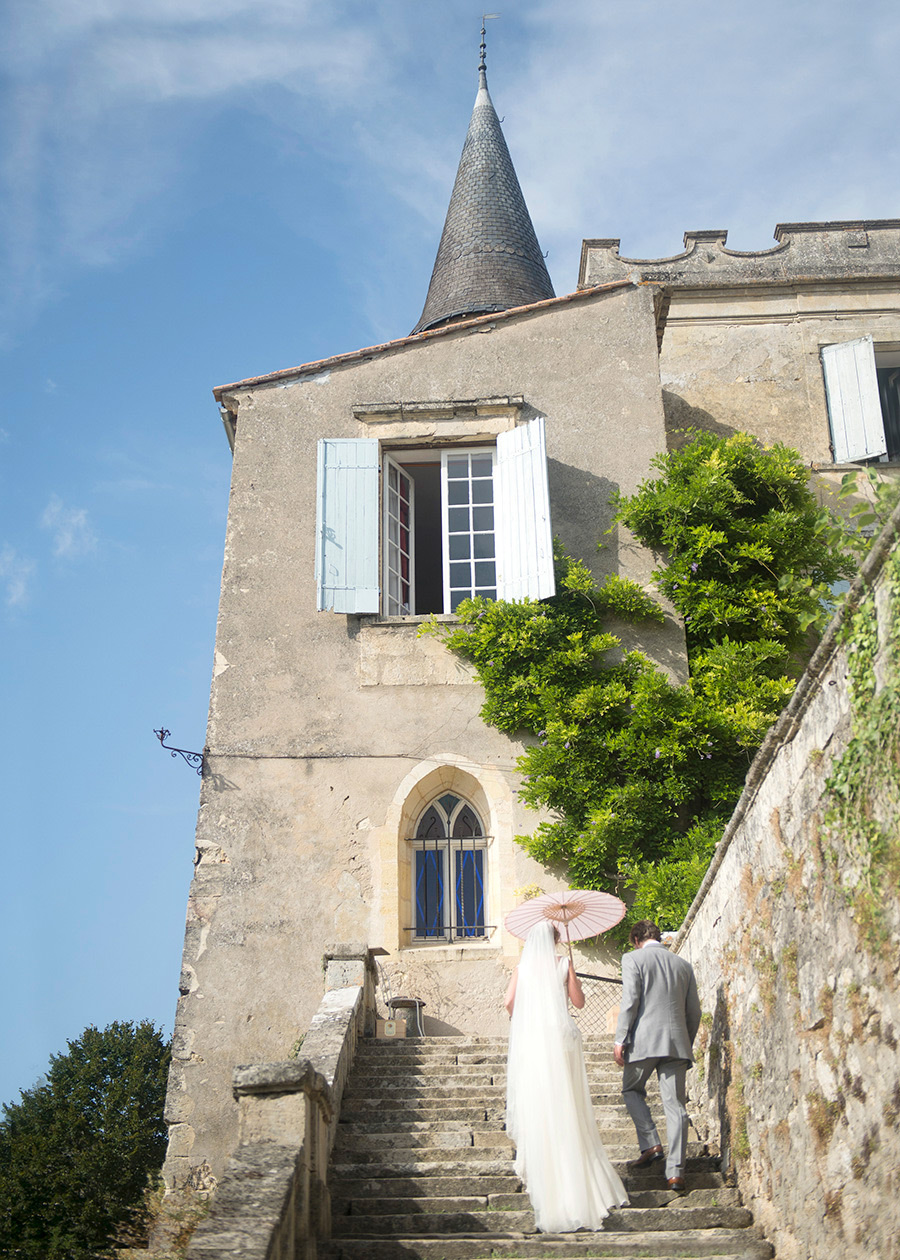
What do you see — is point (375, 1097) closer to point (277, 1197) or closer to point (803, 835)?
point (277, 1197)

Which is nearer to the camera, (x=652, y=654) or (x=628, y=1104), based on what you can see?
(x=628, y=1104)

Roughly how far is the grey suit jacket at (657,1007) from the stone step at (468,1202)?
63 centimetres

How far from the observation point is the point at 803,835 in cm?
541

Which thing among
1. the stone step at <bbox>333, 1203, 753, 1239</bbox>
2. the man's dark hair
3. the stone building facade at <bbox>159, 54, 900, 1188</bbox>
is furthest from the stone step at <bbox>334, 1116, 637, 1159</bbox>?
the stone building facade at <bbox>159, 54, 900, 1188</bbox>

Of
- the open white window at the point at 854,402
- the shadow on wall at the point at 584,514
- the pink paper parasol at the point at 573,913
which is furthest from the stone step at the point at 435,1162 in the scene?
the open white window at the point at 854,402

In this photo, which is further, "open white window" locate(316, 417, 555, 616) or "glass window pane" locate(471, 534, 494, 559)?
"glass window pane" locate(471, 534, 494, 559)

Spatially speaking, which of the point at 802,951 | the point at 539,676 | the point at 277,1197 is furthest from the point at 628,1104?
the point at 539,676

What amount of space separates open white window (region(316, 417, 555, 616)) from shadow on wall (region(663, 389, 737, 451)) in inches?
111

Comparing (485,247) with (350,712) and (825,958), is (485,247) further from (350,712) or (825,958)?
(825,958)

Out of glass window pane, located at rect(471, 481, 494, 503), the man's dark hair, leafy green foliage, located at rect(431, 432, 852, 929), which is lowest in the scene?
the man's dark hair

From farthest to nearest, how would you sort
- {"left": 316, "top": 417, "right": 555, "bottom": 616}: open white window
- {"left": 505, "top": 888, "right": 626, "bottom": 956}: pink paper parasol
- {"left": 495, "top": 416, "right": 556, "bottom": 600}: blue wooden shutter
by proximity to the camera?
{"left": 316, "top": 417, "right": 555, "bottom": 616}: open white window → {"left": 495, "top": 416, "right": 556, "bottom": 600}: blue wooden shutter → {"left": 505, "top": 888, "right": 626, "bottom": 956}: pink paper parasol

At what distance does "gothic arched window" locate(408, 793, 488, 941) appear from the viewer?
10828 millimetres

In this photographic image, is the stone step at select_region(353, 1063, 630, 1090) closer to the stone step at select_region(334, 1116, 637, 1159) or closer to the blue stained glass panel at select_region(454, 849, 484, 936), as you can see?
the stone step at select_region(334, 1116, 637, 1159)

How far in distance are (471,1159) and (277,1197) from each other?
6.99ft
